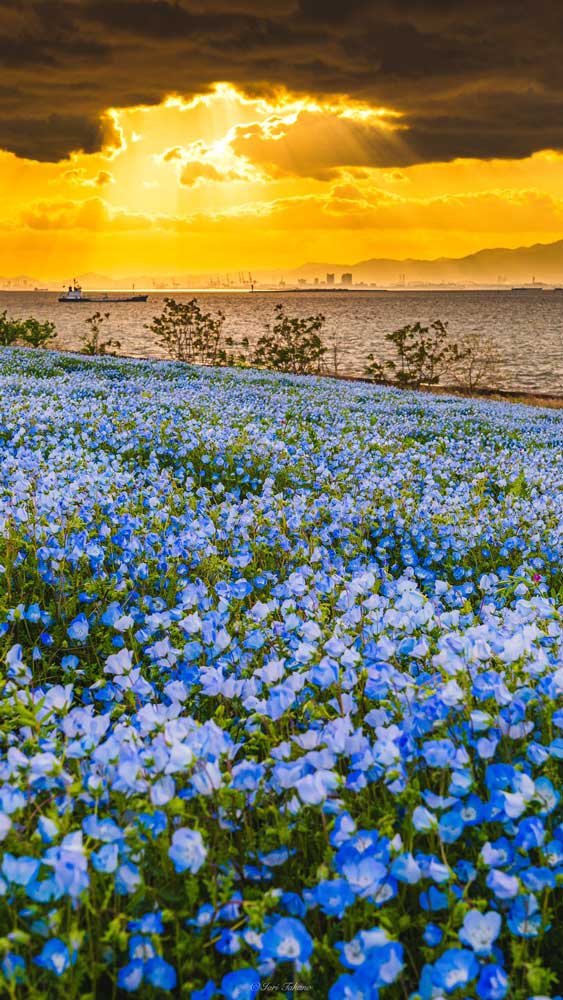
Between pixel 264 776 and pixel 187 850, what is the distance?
0.66 m

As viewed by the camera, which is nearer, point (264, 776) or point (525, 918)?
point (525, 918)

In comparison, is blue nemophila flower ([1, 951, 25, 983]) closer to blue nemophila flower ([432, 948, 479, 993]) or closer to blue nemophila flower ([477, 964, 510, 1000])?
blue nemophila flower ([432, 948, 479, 993])

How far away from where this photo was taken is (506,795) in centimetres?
222

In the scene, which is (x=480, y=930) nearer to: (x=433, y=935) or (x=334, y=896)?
(x=433, y=935)

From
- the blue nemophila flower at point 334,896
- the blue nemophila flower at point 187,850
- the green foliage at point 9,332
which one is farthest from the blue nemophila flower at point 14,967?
the green foliage at point 9,332

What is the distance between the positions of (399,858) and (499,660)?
1.57 meters

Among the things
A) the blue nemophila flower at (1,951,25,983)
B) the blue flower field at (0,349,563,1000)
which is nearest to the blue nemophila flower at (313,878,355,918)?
the blue flower field at (0,349,563,1000)

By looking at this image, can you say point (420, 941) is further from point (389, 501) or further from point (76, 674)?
point (389, 501)

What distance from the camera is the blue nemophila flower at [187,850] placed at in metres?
2.06

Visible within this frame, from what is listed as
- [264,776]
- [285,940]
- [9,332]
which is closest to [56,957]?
[285,940]

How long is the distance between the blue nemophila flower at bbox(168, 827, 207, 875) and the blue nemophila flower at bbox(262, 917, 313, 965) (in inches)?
12.6

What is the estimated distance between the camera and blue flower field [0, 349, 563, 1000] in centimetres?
198

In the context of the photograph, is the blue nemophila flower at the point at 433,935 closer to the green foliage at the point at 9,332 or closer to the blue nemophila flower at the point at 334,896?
the blue nemophila flower at the point at 334,896

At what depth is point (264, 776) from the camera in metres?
2.71
